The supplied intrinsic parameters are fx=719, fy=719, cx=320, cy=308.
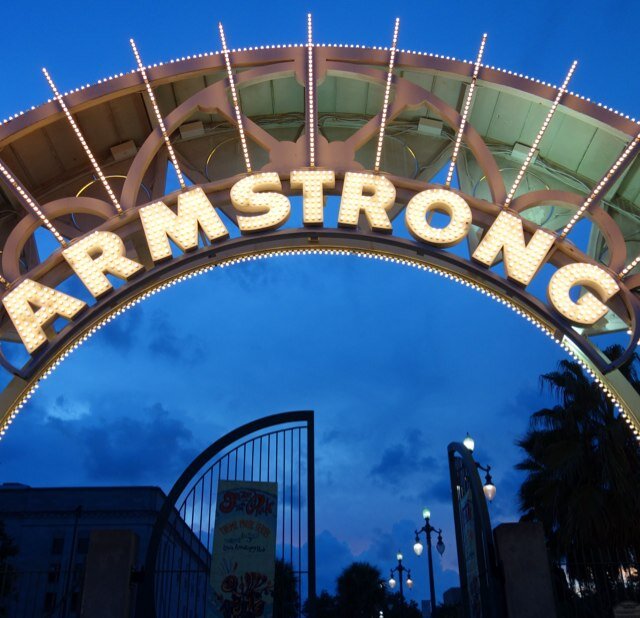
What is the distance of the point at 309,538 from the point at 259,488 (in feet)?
3.68

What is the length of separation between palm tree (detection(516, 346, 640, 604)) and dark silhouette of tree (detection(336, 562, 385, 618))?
150 ft

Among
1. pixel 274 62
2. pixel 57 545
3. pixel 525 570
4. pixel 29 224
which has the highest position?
pixel 57 545

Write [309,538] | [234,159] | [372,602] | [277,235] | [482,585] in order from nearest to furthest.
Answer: [482,585], [309,538], [277,235], [234,159], [372,602]

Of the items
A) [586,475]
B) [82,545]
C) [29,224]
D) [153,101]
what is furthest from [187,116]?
[82,545]

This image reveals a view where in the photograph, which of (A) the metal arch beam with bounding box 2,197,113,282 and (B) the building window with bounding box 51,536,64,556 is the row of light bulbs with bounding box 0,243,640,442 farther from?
(B) the building window with bounding box 51,536,64,556

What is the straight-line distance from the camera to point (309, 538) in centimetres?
1032

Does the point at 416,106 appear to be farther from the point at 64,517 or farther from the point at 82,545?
the point at 82,545

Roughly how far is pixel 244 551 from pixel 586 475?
1273 centimetres

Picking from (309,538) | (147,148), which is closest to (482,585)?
(309,538)

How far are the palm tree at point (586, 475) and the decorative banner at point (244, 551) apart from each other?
28.4 feet

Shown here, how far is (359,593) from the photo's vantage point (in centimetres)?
6550

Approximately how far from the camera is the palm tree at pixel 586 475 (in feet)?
61.3

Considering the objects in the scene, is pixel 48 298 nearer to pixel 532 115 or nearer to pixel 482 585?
pixel 482 585

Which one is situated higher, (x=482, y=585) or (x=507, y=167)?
(x=507, y=167)
